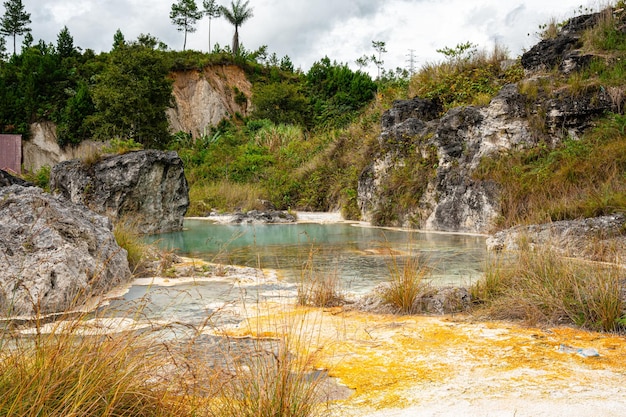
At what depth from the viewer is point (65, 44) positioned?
32094 millimetres

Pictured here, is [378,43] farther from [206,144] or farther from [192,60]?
[206,144]

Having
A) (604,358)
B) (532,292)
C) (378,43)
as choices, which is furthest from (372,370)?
(378,43)

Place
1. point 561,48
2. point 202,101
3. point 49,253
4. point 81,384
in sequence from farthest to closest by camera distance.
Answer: point 202,101 < point 561,48 < point 49,253 < point 81,384

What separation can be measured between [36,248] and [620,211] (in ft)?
25.7

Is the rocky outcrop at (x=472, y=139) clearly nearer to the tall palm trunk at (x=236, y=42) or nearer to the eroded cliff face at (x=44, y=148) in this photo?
the eroded cliff face at (x=44, y=148)

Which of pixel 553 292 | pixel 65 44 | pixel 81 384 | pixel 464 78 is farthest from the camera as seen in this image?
pixel 65 44

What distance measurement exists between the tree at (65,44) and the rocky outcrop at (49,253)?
3007cm

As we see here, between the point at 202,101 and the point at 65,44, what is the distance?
8.93 meters

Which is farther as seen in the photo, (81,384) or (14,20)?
(14,20)

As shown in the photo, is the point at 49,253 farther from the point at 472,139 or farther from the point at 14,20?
the point at 14,20

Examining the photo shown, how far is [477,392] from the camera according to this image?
2.56m

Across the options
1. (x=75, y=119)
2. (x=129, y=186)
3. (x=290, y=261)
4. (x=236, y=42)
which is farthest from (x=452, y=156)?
(x=236, y=42)

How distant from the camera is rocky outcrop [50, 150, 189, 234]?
1300 cm

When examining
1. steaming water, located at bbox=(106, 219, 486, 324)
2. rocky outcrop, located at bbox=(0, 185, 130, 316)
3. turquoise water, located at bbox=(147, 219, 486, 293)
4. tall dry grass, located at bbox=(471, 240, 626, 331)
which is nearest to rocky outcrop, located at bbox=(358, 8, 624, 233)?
steaming water, located at bbox=(106, 219, 486, 324)
